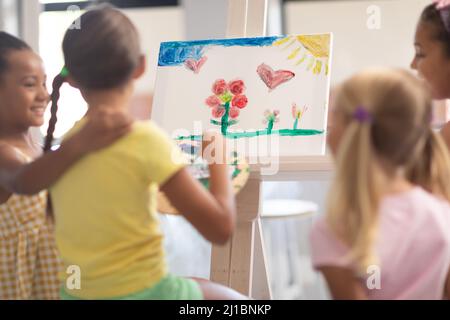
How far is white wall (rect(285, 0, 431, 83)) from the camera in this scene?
3.81 meters

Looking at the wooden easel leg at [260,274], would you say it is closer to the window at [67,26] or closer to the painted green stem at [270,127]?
the painted green stem at [270,127]

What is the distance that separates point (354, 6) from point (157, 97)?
7.57 feet

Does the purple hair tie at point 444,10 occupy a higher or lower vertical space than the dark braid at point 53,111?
higher

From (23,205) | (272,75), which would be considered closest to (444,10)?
(272,75)

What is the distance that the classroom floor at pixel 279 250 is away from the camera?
3600 mm

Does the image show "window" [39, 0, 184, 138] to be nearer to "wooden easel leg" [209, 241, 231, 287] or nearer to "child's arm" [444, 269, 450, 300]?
"wooden easel leg" [209, 241, 231, 287]

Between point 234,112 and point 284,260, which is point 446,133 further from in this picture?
point 284,260

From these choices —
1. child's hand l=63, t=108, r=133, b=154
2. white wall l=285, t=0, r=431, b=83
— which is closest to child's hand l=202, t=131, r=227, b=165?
child's hand l=63, t=108, r=133, b=154

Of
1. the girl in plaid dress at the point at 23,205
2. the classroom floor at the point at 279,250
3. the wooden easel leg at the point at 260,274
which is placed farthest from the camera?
the classroom floor at the point at 279,250

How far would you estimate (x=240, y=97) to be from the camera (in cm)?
204

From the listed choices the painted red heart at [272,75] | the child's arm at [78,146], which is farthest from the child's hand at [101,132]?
the painted red heart at [272,75]

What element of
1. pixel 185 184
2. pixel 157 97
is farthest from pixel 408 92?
pixel 157 97

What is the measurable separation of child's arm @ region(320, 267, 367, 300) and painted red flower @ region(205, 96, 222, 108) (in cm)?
92

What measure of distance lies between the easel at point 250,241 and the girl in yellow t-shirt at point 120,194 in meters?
0.56
